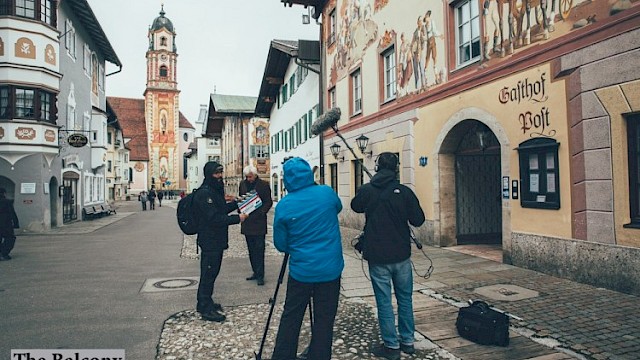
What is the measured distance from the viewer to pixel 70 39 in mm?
21172

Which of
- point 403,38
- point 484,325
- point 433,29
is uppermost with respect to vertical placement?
point 403,38

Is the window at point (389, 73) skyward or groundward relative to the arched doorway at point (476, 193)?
skyward

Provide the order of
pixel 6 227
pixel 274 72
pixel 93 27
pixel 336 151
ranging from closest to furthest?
pixel 6 227 < pixel 336 151 < pixel 93 27 < pixel 274 72

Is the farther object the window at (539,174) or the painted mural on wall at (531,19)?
the window at (539,174)

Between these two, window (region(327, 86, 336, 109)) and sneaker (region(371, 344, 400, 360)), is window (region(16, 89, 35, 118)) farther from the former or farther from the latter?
sneaker (region(371, 344, 400, 360))

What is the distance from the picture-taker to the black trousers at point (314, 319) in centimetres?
361

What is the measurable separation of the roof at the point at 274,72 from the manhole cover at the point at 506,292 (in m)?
16.1

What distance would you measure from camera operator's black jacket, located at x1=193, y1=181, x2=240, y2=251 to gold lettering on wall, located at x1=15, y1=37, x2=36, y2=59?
15884mm

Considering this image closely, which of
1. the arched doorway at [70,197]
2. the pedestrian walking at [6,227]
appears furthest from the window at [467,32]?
the arched doorway at [70,197]

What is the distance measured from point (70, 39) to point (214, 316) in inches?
823

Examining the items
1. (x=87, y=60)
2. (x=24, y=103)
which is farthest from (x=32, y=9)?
(x=87, y=60)

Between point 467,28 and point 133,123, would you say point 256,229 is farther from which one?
point 133,123

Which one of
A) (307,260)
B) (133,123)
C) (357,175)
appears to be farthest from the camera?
(133,123)

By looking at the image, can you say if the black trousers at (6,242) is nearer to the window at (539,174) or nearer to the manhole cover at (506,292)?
the manhole cover at (506,292)
